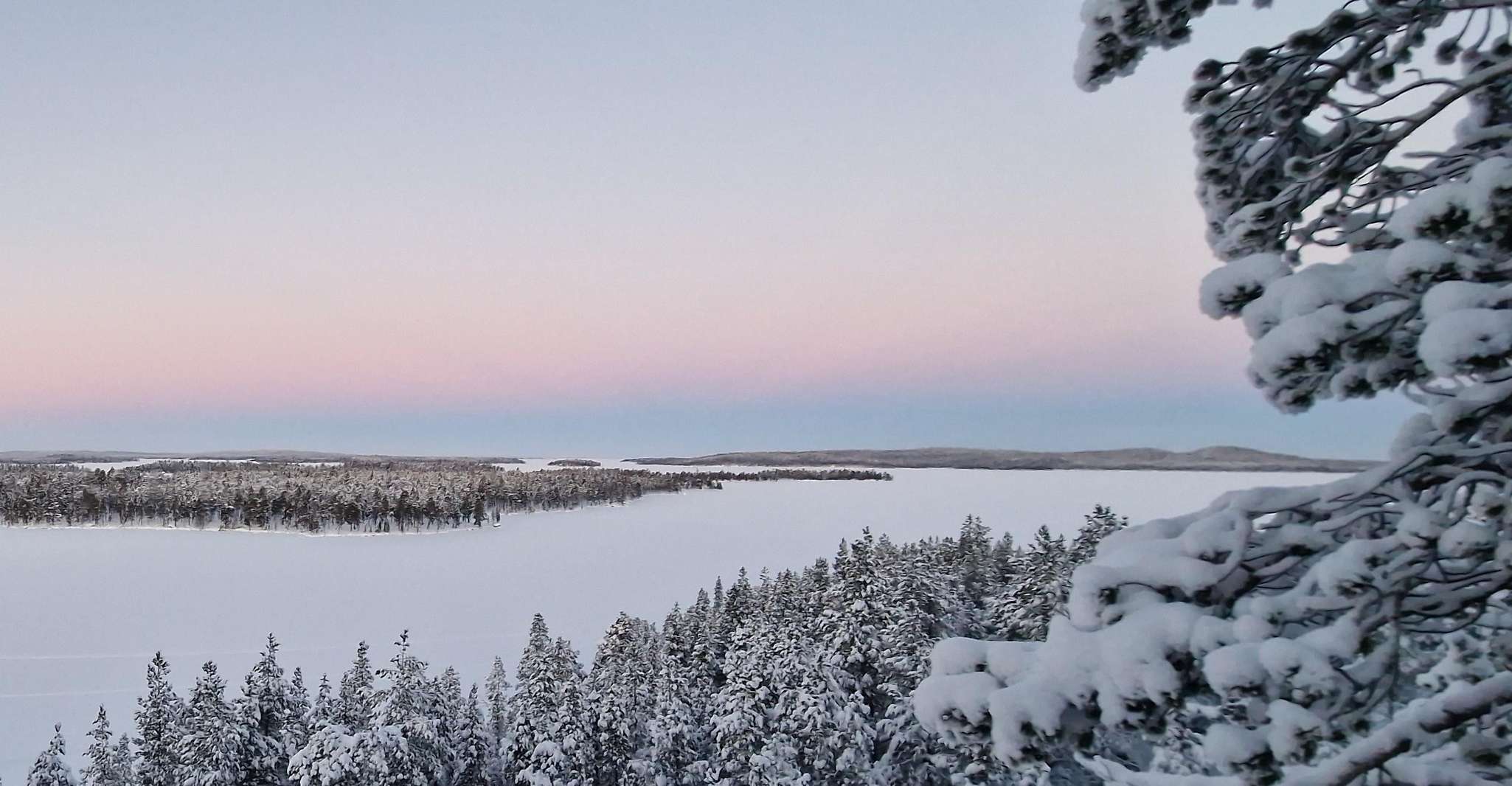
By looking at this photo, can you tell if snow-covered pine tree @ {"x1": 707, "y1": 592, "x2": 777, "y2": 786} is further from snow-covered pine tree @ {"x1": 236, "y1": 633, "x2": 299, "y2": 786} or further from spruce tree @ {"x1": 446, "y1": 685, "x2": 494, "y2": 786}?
snow-covered pine tree @ {"x1": 236, "y1": 633, "x2": 299, "y2": 786}

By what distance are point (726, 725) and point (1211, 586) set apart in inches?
582

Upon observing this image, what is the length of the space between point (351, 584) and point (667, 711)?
53.4 metres

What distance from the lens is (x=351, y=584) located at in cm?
6406

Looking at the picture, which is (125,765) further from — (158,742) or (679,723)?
(679,723)

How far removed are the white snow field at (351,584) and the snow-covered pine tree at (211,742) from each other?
1535 centimetres

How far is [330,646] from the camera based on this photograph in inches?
1724

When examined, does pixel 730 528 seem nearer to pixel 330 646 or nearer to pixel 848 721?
pixel 330 646

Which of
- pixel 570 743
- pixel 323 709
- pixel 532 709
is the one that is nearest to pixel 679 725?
pixel 570 743

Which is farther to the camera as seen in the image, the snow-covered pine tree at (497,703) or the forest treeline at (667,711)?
the snow-covered pine tree at (497,703)

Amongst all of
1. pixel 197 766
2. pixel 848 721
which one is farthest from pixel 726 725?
pixel 197 766

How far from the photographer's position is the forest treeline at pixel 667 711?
1541 cm

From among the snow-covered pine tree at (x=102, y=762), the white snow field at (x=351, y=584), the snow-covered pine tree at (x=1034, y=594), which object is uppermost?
the snow-covered pine tree at (x=1034, y=594)

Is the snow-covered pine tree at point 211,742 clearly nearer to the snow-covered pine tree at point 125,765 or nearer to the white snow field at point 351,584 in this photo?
the snow-covered pine tree at point 125,765

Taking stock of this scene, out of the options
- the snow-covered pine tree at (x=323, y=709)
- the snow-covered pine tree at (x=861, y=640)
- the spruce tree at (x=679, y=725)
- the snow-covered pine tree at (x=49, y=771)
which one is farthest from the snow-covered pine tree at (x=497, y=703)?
the snow-covered pine tree at (x=861, y=640)
